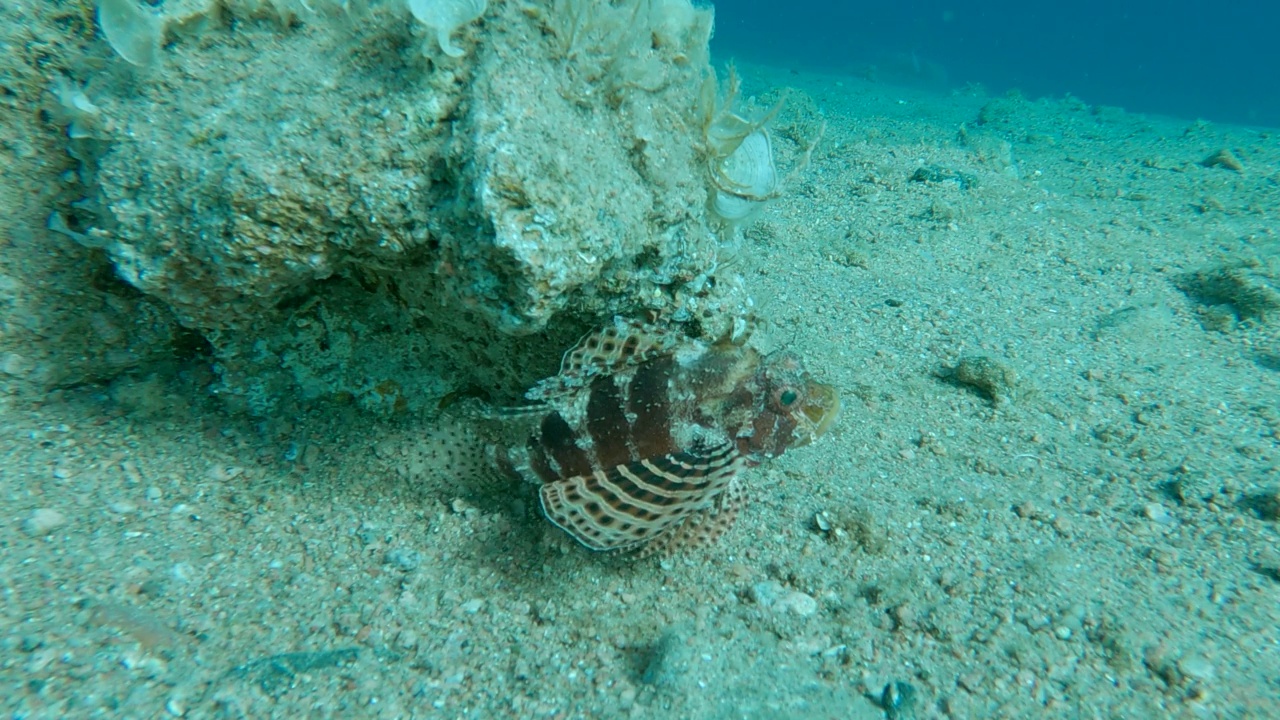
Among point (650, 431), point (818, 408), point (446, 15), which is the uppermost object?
point (446, 15)

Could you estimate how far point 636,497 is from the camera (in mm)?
3625

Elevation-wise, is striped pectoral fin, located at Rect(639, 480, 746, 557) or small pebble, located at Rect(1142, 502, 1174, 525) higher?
small pebble, located at Rect(1142, 502, 1174, 525)

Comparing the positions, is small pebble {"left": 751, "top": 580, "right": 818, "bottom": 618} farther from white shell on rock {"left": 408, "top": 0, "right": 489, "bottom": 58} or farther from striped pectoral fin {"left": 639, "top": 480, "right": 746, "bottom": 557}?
white shell on rock {"left": 408, "top": 0, "right": 489, "bottom": 58}

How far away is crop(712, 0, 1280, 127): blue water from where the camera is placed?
46.1 m

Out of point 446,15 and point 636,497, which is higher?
point 446,15

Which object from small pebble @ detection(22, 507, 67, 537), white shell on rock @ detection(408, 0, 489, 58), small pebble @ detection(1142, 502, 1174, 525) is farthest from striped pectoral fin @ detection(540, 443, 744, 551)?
small pebble @ detection(1142, 502, 1174, 525)

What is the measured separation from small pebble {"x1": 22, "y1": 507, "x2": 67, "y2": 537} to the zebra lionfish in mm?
2237

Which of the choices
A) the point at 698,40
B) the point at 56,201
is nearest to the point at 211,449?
the point at 56,201

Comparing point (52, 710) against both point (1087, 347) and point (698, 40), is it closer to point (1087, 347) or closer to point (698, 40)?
point (698, 40)

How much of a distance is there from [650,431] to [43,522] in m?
3.25

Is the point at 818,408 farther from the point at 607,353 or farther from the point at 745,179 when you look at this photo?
the point at 745,179

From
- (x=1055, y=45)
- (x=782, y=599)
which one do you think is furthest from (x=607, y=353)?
(x=1055, y=45)

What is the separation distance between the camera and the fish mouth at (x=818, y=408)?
3969 millimetres

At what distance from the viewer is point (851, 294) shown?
6.41 metres
